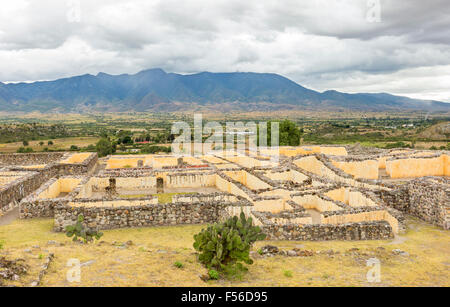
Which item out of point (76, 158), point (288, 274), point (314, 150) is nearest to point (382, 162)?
point (314, 150)

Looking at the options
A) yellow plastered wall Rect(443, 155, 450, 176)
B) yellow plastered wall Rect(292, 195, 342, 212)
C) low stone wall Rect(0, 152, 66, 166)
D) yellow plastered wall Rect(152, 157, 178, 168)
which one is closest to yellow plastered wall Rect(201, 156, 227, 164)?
yellow plastered wall Rect(152, 157, 178, 168)

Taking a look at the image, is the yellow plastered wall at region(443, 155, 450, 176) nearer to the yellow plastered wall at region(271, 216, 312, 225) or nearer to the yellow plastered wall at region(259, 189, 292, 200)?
the yellow plastered wall at region(259, 189, 292, 200)

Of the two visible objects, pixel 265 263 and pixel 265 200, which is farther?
pixel 265 200

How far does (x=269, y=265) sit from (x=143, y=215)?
22.6ft

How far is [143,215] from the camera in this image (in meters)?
14.3

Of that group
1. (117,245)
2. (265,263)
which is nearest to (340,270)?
(265,263)

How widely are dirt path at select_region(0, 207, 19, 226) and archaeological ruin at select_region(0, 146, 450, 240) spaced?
1.67 ft

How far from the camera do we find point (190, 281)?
7.50m

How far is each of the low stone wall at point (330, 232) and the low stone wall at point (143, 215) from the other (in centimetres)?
271
